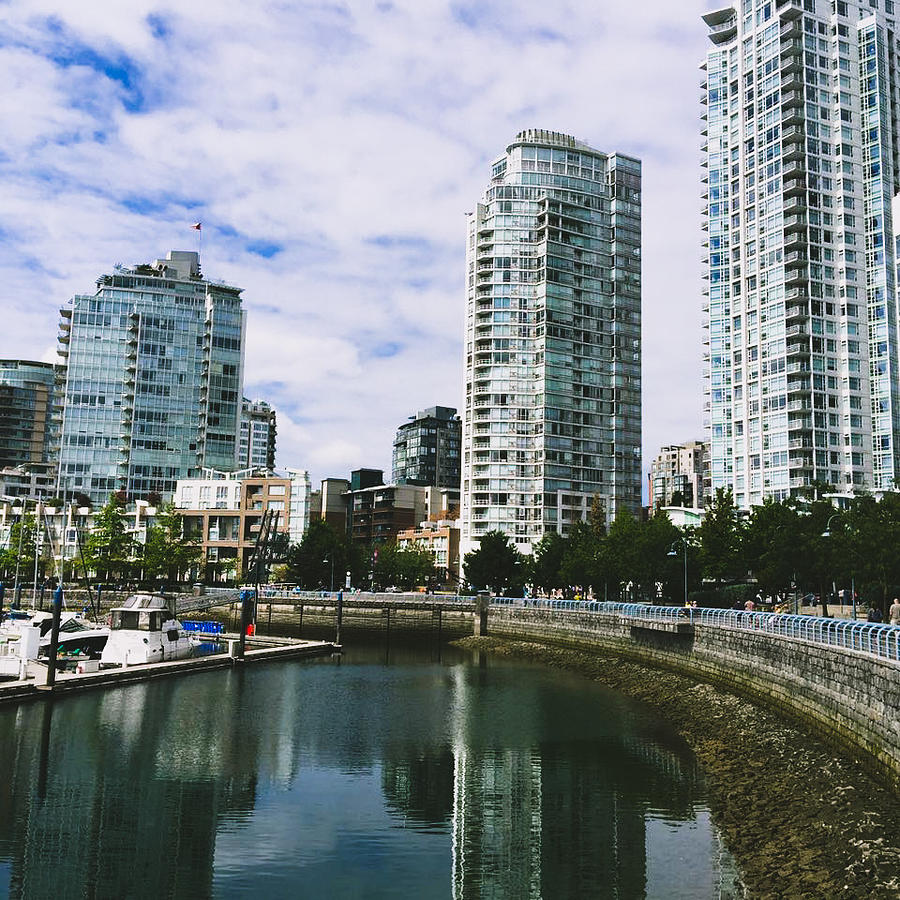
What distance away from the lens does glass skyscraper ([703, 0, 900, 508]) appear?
136 m

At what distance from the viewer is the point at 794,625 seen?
52.1 m

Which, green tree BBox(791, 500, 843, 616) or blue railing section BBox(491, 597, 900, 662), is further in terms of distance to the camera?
green tree BBox(791, 500, 843, 616)

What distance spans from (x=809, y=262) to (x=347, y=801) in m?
127

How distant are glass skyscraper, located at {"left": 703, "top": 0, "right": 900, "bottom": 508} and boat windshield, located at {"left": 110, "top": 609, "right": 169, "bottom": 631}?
95.2 metres

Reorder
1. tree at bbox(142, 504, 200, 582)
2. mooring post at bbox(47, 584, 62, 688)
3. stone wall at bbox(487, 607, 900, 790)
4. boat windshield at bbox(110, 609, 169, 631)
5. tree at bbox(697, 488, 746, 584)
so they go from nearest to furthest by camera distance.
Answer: stone wall at bbox(487, 607, 900, 790) → mooring post at bbox(47, 584, 62, 688) → boat windshield at bbox(110, 609, 169, 631) → tree at bbox(697, 488, 746, 584) → tree at bbox(142, 504, 200, 582)

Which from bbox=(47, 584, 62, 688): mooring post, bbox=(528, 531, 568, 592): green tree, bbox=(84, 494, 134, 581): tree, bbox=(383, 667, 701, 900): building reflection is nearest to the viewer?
bbox=(383, 667, 701, 900): building reflection

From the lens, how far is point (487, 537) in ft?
484

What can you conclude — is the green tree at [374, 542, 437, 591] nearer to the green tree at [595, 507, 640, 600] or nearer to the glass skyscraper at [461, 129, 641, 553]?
the glass skyscraper at [461, 129, 641, 553]

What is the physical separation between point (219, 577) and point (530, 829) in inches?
6573

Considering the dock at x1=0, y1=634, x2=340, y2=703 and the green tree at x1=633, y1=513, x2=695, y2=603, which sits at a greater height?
the green tree at x1=633, y1=513, x2=695, y2=603

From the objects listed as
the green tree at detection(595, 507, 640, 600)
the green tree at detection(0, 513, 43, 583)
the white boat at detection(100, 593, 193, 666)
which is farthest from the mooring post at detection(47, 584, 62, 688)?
the green tree at detection(0, 513, 43, 583)

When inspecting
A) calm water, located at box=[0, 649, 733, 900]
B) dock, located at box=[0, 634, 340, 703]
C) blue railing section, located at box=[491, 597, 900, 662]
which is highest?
blue railing section, located at box=[491, 597, 900, 662]

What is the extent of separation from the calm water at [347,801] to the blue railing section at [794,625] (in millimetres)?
9681

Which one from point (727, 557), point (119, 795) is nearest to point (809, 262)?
point (727, 557)
